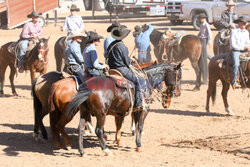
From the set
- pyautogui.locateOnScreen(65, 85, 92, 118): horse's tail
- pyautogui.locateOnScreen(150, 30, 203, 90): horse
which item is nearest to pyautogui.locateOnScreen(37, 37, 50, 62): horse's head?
pyautogui.locateOnScreen(150, 30, 203, 90): horse

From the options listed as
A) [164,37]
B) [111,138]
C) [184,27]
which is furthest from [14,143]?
[184,27]

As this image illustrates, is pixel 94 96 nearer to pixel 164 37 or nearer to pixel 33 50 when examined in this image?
pixel 33 50

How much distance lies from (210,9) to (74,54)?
1827cm

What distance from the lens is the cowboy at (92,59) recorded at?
9.88 meters

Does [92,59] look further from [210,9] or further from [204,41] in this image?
[210,9]

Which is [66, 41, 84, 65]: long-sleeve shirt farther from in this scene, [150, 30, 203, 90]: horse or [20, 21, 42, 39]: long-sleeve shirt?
[150, 30, 203, 90]: horse

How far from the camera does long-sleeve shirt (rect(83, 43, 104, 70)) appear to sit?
9867 mm

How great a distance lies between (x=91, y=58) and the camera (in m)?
9.93

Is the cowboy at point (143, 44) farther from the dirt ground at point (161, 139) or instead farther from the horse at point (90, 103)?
the horse at point (90, 103)

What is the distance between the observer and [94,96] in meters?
9.10

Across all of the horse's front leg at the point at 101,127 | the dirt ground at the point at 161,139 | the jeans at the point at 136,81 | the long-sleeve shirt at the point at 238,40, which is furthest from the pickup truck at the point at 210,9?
the horse's front leg at the point at 101,127

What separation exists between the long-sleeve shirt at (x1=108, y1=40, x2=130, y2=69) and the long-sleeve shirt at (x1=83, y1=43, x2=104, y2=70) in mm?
261

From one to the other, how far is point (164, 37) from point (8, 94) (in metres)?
5.50

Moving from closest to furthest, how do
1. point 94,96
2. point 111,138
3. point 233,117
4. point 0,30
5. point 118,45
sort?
1. point 94,96
2. point 118,45
3. point 111,138
4. point 233,117
5. point 0,30
